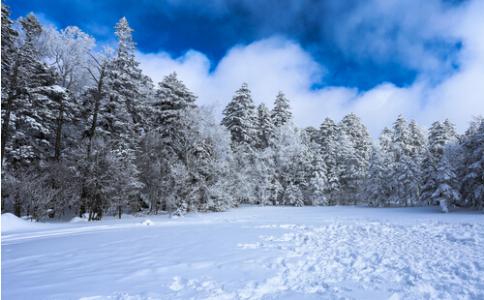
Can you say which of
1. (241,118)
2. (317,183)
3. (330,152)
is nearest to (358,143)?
(330,152)

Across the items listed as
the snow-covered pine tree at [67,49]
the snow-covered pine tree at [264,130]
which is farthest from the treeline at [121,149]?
the snow-covered pine tree at [264,130]

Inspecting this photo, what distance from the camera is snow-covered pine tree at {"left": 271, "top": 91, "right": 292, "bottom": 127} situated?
1535 inches

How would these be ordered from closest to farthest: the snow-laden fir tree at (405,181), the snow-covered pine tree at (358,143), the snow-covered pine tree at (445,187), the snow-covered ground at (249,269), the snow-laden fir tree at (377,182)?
the snow-covered ground at (249,269), the snow-covered pine tree at (445,187), the snow-laden fir tree at (405,181), the snow-laden fir tree at (377,182), the snow-covered pine tree at (358,143)

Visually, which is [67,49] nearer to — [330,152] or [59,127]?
[59,127]

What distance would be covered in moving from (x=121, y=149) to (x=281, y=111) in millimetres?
25247

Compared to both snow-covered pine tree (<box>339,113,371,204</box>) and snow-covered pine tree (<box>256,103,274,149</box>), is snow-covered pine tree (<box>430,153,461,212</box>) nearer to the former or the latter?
snow-covered pine tree (<box>339,113,371,204</box>)

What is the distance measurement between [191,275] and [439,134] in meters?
38.5

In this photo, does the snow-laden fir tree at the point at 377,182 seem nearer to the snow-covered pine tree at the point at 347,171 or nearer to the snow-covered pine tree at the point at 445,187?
the snow-covered pine tree at the point at 347,171

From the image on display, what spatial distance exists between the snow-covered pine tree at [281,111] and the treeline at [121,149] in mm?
7009

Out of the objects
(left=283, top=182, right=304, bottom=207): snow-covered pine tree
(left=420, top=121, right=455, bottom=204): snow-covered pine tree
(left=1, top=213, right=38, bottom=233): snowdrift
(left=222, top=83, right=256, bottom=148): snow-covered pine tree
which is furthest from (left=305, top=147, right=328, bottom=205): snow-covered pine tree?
(left=1, top=213, right=38, bottom=233): snowdrift

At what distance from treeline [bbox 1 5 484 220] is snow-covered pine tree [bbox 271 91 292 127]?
23.0ft

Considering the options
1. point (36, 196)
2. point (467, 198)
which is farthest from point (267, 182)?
point (36, 196)

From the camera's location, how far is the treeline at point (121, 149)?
16797mm

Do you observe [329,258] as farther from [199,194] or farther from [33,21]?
[33,21]
